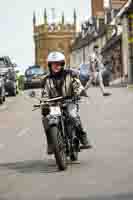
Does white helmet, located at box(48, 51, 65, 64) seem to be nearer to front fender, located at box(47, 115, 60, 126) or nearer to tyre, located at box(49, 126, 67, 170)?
front fender, located at box(47, 115, 60, 126)

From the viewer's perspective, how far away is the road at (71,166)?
907cm

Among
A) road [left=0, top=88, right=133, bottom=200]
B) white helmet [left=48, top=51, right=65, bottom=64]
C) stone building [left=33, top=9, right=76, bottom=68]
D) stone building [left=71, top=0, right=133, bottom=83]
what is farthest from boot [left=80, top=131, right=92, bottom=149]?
stone building [left=33, top=9, right=76, bottom=68]

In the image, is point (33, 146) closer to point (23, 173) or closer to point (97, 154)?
point (97, 154)

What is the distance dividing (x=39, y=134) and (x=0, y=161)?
15.3ft

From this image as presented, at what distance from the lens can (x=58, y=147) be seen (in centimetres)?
1090

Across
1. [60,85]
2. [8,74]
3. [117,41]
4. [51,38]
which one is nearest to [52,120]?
[60,85]

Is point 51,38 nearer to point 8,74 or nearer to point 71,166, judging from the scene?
point 8,74

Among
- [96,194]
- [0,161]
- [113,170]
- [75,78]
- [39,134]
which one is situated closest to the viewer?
[96,194]

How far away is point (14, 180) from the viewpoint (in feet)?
33.9

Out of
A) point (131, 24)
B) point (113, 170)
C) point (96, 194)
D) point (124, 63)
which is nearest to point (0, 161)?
point (113, 170)

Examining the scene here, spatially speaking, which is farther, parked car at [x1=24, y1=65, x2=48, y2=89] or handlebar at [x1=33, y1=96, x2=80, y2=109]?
parked car at [x1=24, y1=65, x2=48, y2=89]

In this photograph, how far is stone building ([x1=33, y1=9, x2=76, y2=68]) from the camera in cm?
17712

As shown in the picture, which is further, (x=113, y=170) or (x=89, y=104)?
(x=89, y=104)

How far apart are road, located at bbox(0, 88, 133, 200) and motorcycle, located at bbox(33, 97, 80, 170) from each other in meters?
0.21
